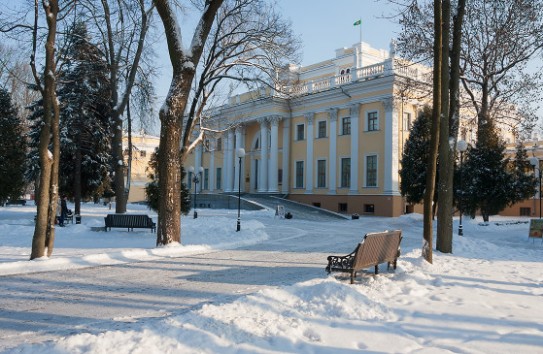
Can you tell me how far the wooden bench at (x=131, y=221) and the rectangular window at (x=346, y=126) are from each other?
2467 cm

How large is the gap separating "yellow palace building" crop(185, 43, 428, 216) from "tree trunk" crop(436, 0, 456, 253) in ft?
64.2

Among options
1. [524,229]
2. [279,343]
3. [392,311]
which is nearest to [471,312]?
[392,311]

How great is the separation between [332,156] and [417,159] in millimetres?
11543

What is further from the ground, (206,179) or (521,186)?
(206,179)

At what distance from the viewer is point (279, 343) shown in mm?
5324

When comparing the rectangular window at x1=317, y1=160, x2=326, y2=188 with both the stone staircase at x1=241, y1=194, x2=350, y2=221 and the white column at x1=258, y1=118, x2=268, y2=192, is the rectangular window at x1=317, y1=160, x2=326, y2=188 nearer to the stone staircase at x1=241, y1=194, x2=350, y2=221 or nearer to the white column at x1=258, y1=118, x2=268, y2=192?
the stone staircase at x1=241, y1=194, x2=350, y2=221

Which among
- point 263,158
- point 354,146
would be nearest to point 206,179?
point 263,158

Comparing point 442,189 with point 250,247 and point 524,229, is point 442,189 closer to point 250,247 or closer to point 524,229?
point 250,247

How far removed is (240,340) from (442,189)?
9.60 metres

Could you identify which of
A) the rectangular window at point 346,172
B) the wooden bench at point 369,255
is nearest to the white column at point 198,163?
the rectangular window at point 346,172

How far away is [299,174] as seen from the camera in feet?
146

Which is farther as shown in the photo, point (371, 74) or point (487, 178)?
point (371, 74)

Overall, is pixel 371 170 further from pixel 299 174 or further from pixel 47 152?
pixel 47 152

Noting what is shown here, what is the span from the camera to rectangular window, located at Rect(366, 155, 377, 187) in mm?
38062
